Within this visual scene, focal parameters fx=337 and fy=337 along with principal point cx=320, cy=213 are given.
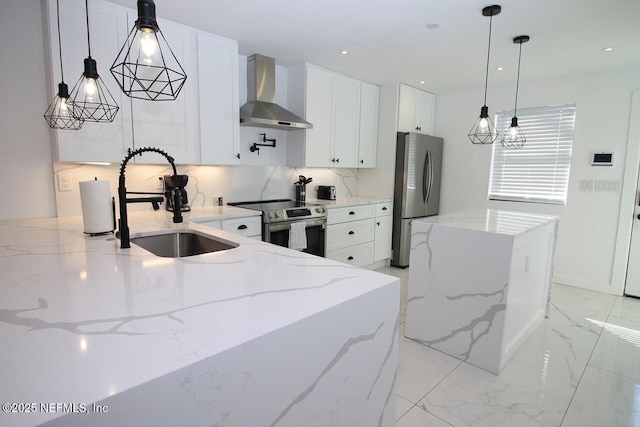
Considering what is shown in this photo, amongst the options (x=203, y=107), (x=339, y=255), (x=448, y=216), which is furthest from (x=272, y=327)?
(x=339, y=255)

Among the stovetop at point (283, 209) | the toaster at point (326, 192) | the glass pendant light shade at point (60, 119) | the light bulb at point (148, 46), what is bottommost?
the stovetop at point (283, 209)

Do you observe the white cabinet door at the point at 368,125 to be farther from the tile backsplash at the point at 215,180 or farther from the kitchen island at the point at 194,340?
the kitchen island at the point at 194,340

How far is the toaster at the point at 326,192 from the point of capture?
4223 mm

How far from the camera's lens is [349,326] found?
3.29 feet

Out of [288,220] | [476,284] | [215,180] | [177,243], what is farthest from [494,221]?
[215,180]

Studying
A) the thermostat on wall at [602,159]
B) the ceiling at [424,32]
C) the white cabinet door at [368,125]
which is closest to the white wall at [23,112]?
the ceiling at [424,32]

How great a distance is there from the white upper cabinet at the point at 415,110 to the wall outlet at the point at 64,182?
364 cm

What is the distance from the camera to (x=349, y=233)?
3971 mm

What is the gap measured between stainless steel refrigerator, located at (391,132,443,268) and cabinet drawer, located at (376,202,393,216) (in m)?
0.07

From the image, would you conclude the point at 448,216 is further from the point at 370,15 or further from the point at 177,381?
the point at 177,381

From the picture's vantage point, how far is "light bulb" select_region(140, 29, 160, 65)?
1157 millimetres

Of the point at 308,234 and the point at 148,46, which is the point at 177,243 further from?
the point at 308,234

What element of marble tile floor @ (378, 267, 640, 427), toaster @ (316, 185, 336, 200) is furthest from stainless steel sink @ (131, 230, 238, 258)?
toaster @ (316, 185, 336, 200)

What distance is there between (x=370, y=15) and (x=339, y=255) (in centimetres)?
240
